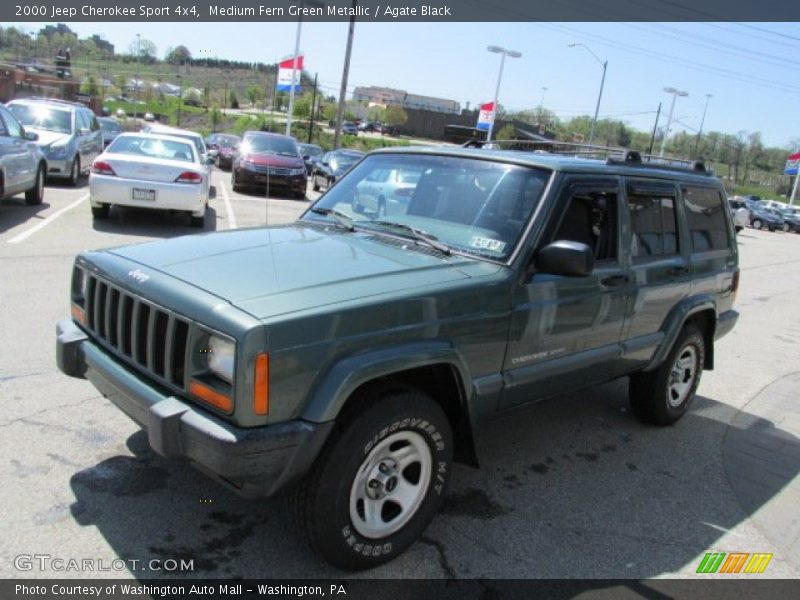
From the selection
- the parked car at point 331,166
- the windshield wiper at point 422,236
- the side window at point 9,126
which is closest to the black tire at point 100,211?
the side window at point 9,126

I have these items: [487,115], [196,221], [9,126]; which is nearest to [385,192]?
[196,221]

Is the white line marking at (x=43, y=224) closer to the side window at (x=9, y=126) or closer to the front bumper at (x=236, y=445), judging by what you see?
the side window at (x=9, y=126)

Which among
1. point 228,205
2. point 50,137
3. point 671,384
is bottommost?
point 228,205

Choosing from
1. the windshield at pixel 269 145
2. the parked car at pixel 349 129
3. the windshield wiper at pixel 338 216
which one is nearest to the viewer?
the windshield wiper at pixel 338 216

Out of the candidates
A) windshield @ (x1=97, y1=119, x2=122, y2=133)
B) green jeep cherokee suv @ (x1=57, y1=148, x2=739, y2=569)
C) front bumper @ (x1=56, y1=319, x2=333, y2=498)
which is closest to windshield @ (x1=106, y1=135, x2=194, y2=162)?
green jeep cherokee suv @ (x1=57, y1=148, x2=739, y2=569)

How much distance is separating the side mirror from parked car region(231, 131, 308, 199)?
14291 mm

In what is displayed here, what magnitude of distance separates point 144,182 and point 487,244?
26.4 feet

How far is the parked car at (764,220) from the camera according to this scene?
4134 cm

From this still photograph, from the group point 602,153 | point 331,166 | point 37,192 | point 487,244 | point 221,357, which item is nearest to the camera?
point 221,357

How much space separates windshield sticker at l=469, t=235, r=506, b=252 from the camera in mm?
3557

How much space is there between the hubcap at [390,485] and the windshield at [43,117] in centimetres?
1478

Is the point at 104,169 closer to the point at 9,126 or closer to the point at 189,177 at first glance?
the point at 189,177

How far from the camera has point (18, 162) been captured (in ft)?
33.9

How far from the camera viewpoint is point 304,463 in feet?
8.67
